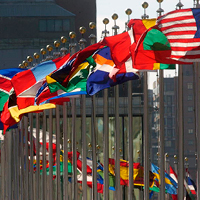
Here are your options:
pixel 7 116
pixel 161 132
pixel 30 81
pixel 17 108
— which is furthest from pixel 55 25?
pixel 161 132

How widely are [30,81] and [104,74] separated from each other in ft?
23.4

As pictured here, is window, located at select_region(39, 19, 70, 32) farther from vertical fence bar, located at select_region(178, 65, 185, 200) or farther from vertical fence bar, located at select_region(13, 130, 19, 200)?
vertical fence bar, located at select_region(178, 65, 185, 200)

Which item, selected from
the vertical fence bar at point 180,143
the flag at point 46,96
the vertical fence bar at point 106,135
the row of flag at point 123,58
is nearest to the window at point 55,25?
the row of flag at point 123,58

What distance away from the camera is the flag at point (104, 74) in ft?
62.6

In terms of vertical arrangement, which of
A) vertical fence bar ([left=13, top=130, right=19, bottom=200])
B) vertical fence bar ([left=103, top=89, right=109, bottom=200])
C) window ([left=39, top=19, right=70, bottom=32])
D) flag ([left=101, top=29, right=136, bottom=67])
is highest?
window ([left=39, top=19, right=70, bottom=32])

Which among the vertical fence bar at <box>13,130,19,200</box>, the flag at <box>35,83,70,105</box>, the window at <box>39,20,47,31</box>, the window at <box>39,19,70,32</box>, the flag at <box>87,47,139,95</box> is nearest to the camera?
the flag at <box>87,47,139,95</box>

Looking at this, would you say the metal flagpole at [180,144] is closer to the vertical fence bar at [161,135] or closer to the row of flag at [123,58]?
the vertical fence bar at [161,135]

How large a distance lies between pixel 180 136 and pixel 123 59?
7.92 feet

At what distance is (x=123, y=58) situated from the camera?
60.6 ft

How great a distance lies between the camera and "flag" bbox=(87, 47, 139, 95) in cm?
1909

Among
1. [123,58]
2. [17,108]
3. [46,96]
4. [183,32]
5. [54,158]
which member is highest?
[183,32]

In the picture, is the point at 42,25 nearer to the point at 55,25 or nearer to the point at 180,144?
the point at 55,25

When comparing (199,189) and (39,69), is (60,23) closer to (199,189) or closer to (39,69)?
(39,69)

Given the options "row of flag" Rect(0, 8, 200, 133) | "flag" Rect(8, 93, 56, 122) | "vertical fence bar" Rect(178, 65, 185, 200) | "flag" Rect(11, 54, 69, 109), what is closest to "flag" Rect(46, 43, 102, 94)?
"row of flag" Rect(0, 8, 200, 133)
